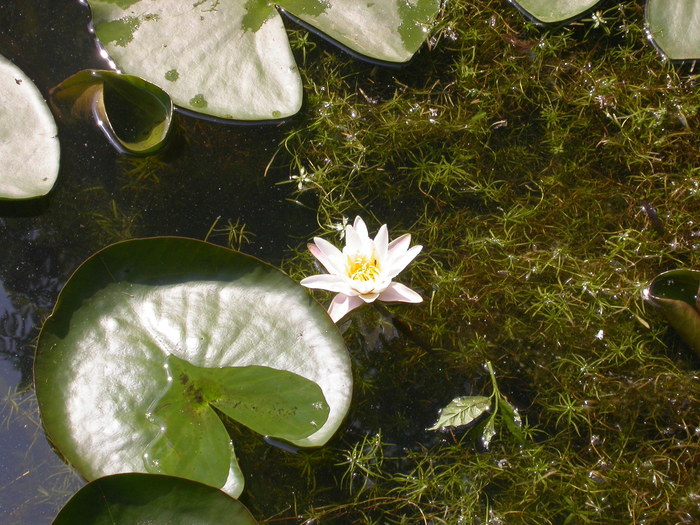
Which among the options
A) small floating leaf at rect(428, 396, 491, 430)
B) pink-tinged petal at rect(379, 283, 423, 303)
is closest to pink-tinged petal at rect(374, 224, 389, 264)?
pink-tinged petal at rect(379, 283, 423, 303)

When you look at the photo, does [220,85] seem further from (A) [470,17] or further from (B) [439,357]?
(B) [439,357]

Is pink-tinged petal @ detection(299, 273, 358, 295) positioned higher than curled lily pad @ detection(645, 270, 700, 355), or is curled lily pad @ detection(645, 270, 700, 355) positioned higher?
pink-tinged petal @ detection(299, 273, 358, 295)

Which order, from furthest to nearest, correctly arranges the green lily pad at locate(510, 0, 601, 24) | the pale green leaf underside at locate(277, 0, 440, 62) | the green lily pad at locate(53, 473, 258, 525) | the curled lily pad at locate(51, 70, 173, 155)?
the green lily pad at locate(510, 0, 601, 24) < the pale green leaf underside at locate(277, 0, 440, 62) < the curled lily pad at locate(51, 70, 173, 155) < the green lily pad at locate(53, 473, 258, 525)

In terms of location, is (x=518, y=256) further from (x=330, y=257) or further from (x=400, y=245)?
(x=330, y=257)

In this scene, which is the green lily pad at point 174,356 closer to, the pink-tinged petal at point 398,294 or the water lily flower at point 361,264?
the water lily flower at point 361,264

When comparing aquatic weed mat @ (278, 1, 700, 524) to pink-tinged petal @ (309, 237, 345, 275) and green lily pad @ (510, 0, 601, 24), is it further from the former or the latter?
pink-tinged petal @ (309, 237, 345, 275)

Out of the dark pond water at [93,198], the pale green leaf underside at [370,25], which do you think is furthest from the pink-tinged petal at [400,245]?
the pale green leaf underside at [370,25]

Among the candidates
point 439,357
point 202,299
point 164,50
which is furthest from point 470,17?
point 202,299
